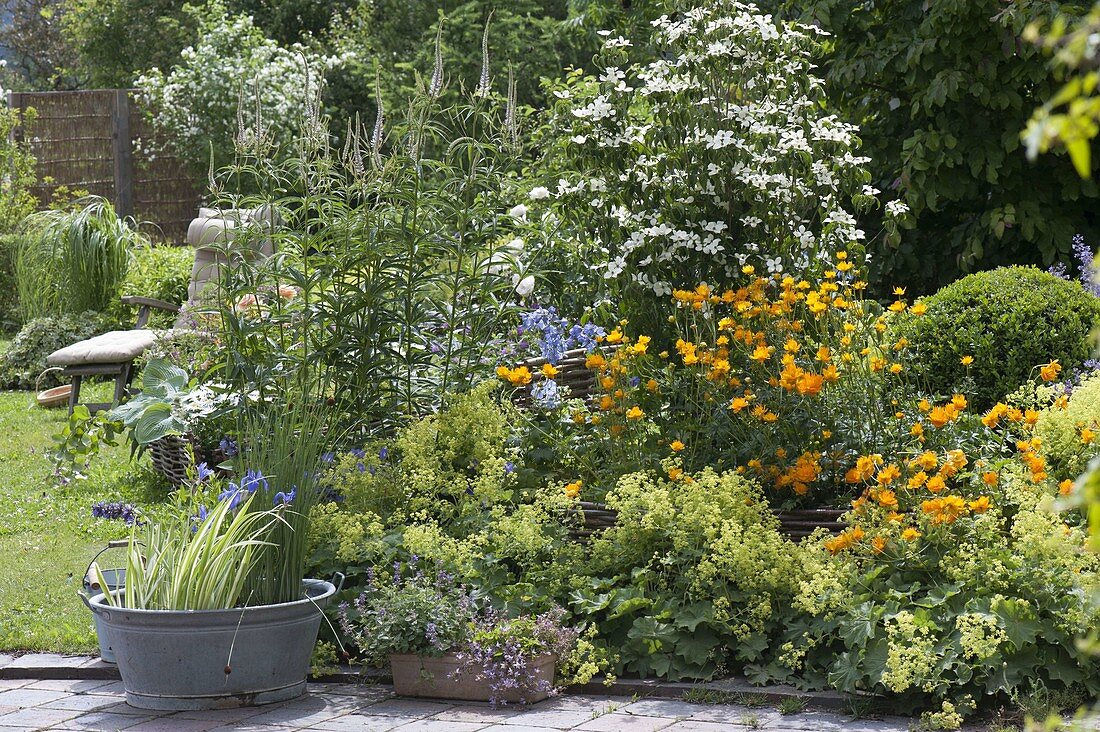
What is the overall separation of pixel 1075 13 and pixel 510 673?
4.41 metres

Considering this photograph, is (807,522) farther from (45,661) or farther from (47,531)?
(47,531)

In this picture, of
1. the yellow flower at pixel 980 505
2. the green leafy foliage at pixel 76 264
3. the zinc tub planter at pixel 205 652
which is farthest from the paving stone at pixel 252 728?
the green leafy foliage at pixel 76 264

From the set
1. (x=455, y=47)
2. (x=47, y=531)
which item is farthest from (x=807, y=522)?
(x=455, y=47)

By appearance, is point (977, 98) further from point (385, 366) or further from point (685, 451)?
point (385, 366)

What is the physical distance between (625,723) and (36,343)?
7.76 metres

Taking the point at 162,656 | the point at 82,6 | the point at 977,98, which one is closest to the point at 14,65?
the point at 82,6

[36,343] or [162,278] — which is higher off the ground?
[162,278]

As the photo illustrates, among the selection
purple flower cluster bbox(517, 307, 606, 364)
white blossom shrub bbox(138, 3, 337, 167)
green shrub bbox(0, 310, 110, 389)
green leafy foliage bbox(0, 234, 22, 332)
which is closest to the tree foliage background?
purple flower cluster bbox(517, 307, 606, 364)

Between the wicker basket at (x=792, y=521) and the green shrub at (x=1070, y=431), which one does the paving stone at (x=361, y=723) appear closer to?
the wicker basket at (x=792, y=521)

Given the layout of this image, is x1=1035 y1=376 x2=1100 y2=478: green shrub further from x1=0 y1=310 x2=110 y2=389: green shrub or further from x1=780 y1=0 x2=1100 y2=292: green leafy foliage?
x1=0 y1=310 x2=110 y2=389: green shrub

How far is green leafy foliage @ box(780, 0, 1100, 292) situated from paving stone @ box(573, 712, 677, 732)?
135 inches

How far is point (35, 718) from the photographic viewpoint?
3154 millimetres

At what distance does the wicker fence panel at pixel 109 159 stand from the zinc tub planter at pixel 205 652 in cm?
1221

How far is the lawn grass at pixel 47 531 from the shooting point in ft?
12.8
